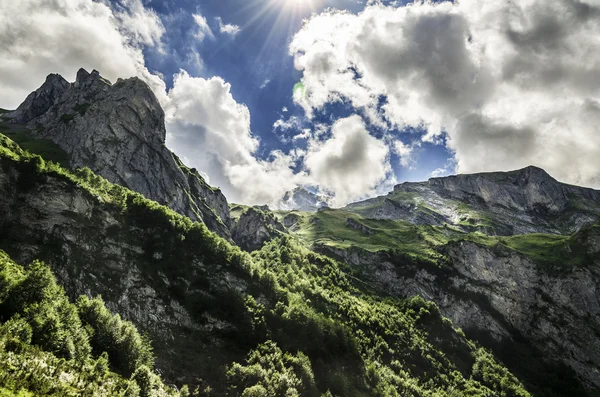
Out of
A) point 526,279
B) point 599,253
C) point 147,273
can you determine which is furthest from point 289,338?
point 599,253

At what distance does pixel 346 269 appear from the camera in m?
199

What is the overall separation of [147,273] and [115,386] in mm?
46110

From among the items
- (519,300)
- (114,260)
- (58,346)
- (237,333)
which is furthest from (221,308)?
(519,300)

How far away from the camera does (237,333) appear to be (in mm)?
82562

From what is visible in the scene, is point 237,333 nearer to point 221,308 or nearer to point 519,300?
point 221,308

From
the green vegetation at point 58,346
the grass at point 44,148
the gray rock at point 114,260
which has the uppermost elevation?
the grass at point 44,148

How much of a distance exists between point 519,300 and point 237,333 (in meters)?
Answer: 171

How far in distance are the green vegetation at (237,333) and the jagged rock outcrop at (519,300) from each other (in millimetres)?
29164

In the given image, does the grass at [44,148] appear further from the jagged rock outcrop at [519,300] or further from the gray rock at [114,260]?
the jagged rock outcrop at [519,300]

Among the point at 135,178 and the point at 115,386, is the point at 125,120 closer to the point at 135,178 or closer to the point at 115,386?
the point at 135,178

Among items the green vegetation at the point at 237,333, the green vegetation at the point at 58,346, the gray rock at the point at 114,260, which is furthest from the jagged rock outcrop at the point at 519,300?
the green vegetation at the point at 58,346

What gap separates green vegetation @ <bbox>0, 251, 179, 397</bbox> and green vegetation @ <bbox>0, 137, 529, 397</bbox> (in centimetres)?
24

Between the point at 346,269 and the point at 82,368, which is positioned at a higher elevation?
the point at 346,269

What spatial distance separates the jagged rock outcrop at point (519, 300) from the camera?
153 metres
